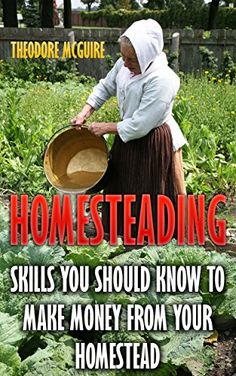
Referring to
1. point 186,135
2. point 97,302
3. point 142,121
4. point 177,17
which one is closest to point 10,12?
point 186,135

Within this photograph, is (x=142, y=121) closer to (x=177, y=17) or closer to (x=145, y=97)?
(x=145, y=97)

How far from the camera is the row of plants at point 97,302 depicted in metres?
2.47

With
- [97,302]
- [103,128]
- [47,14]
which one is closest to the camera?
[97,302]

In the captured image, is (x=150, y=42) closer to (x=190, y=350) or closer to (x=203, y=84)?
(x=190, y=350)

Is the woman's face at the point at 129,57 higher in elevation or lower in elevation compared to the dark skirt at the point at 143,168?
higher

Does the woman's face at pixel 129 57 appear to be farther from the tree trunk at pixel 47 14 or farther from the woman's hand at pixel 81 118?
the tree trunk at pixel 47 14

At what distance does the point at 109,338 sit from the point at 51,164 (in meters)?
1.42

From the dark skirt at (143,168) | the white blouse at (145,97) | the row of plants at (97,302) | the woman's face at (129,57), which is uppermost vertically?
the woman's face at (129,57)

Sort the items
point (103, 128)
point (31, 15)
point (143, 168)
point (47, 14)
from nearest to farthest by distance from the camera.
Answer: point (103, 128) → point (143, 168) → point (47, 14) → point (31, 15)

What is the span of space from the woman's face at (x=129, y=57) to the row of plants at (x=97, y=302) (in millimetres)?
945

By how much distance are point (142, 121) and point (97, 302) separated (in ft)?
3.35

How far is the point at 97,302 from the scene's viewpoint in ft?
9.59

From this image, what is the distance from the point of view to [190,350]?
2.65m

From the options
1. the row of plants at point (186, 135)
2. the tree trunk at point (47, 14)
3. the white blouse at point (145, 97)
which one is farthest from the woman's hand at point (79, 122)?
the tree trunk at point (47, 14)
